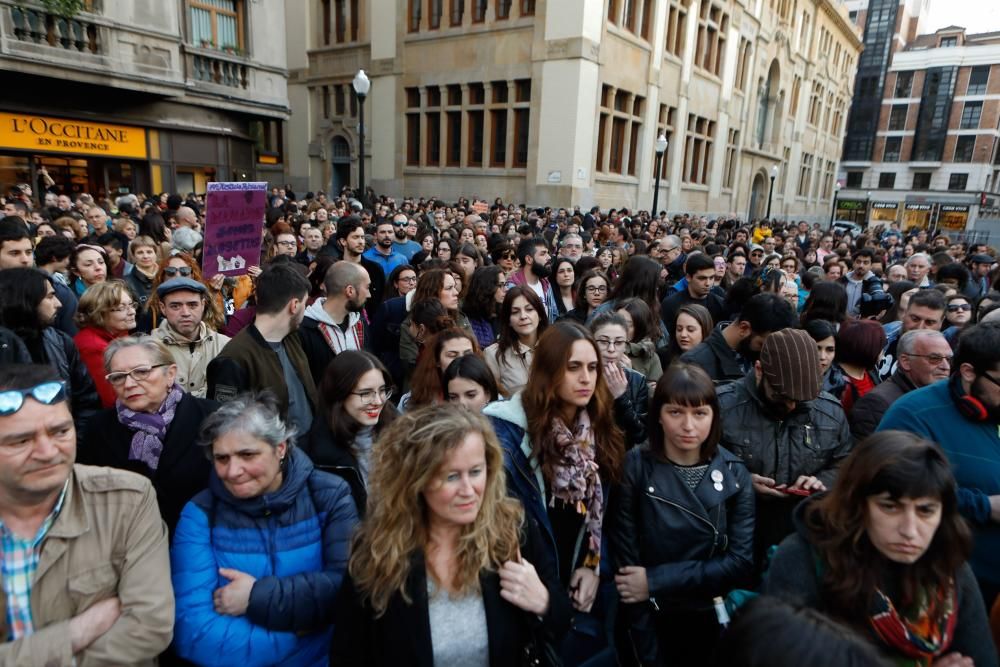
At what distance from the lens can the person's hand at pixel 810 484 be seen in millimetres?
2787

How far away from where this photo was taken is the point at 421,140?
25172mm

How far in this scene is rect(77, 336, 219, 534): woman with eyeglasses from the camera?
2.63m

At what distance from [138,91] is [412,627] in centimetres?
1910

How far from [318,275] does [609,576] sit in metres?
4.66

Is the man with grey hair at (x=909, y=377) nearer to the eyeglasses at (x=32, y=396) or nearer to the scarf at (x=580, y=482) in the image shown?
the scarf at (x=580, y=482)

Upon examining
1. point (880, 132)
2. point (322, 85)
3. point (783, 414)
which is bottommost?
point (783, 414)

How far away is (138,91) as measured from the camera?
1627 centimetres

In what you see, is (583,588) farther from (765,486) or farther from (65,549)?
(65,549)

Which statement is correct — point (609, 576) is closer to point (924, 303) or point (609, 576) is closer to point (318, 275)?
point (924, 303)

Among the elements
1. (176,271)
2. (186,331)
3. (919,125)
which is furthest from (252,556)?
(919,125)

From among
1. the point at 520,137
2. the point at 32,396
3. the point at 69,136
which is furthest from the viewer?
the point at 520,137

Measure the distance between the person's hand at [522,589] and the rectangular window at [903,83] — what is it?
74.8m

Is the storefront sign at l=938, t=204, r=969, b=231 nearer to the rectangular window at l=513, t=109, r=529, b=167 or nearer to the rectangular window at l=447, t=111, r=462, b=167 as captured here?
the rectangular window at l=513, t=109, r=529, b=167

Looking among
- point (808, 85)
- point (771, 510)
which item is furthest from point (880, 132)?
point (771, 510)
